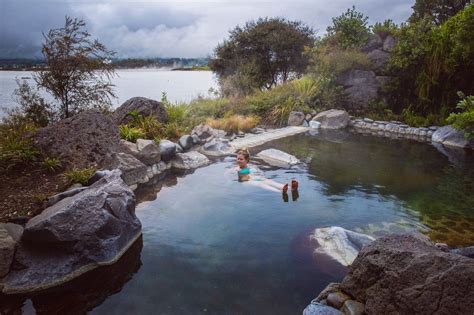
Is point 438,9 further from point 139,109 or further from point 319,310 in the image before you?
point 319,310

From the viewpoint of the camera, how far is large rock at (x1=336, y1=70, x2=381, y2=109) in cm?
1664

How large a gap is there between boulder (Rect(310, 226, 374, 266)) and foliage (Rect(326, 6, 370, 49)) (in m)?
14.9

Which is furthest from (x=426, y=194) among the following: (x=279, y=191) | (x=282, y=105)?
(x=282, y=105)

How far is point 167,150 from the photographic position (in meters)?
9.34

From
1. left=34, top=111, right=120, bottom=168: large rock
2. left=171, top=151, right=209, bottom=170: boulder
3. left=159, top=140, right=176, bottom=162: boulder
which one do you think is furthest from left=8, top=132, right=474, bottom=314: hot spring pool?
left=34, top=111, right=120, bottom=168: large rock

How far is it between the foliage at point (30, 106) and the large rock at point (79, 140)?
2.49 metres

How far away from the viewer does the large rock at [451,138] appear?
1153cm

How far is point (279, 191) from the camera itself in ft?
24.0

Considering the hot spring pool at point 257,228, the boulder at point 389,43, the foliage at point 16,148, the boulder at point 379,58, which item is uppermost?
the boulder at point 389,43

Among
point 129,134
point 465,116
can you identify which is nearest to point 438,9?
point 465,116

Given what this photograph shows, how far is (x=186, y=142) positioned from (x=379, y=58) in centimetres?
1218

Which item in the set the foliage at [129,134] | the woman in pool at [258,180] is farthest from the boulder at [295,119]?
the foliage at [129,134]

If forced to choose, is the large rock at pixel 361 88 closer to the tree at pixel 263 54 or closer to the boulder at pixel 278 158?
the tree at pixel 263 54

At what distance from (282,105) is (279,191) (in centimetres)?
912
